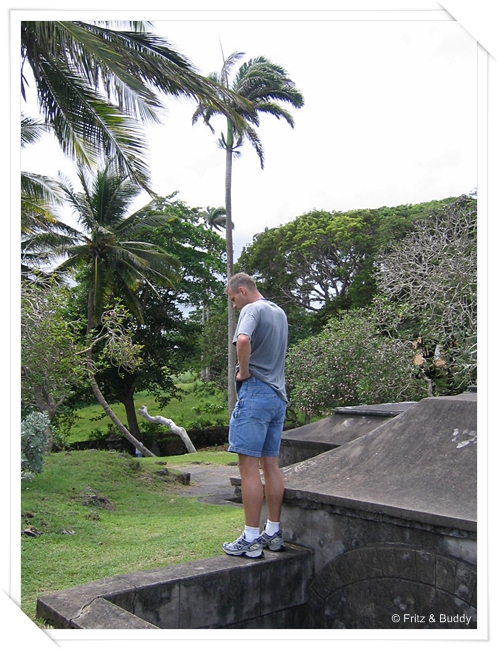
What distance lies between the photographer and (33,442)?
6.32 m

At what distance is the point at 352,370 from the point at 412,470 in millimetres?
7730

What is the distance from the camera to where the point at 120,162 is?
6.66 meters

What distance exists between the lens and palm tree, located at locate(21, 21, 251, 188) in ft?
19.0

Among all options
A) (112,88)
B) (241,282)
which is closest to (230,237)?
(112,88)

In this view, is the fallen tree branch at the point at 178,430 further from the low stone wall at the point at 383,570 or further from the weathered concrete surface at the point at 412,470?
the low stone wall at the point at 383,570

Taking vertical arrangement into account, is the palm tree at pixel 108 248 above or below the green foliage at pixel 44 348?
above

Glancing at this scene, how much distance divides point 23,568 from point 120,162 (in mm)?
4155

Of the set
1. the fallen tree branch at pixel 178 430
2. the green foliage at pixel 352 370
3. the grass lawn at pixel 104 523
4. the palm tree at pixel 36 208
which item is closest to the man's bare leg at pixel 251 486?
the grass lawn at pixel 104 523

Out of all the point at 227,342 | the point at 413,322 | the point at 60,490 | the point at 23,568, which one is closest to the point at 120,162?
the point at 60,490

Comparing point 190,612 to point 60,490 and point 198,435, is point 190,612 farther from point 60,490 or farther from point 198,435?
point 198,435

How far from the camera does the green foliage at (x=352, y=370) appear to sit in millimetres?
10180

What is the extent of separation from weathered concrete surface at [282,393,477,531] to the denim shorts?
28 cm

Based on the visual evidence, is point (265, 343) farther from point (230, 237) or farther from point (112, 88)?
point (230, 237)

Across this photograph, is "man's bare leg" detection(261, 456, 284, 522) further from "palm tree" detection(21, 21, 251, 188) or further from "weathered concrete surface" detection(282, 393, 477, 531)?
"palm tree" detection(21, 21, 251, 188)
